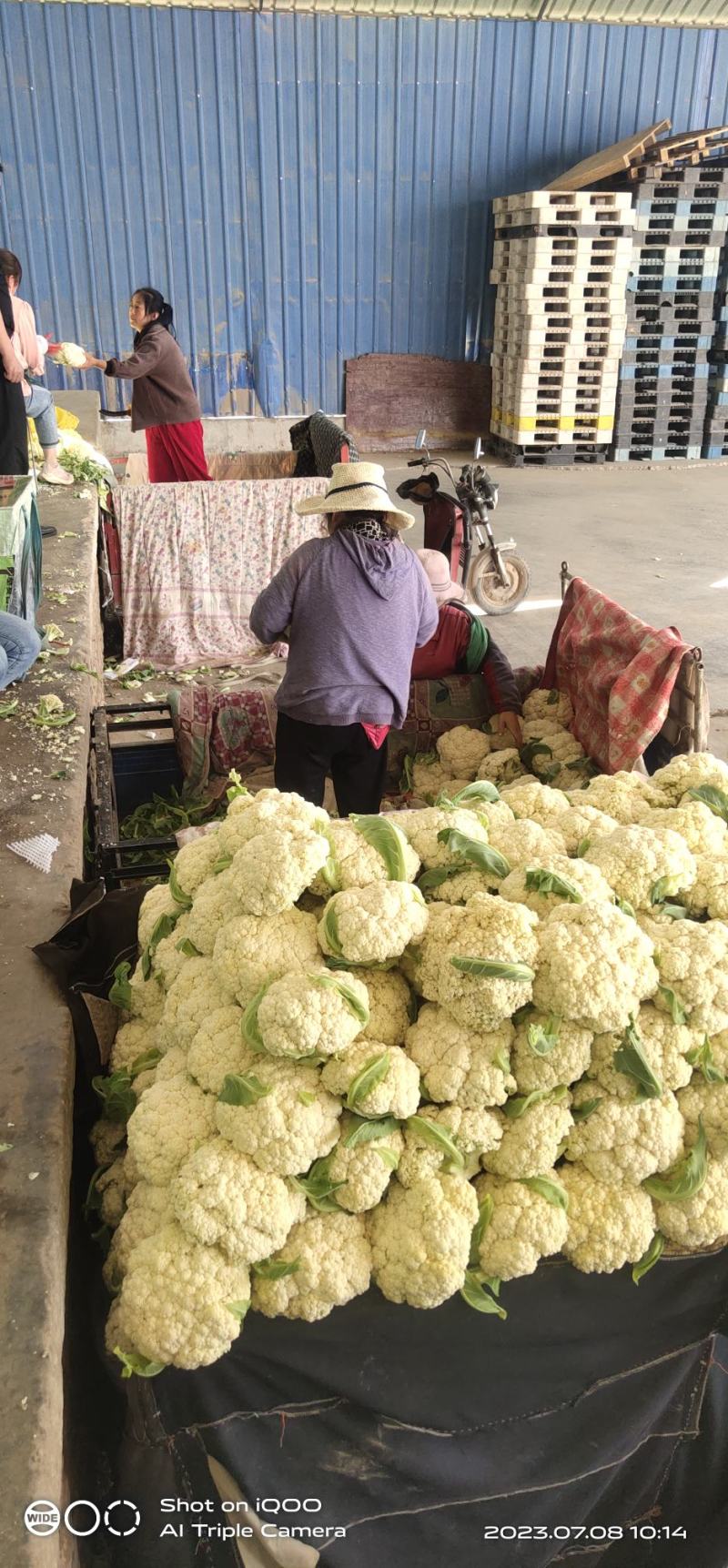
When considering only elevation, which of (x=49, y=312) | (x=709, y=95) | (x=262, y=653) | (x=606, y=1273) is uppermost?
(x=709, y=95)

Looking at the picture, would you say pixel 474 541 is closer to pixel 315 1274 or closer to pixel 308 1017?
pixel 308 1017

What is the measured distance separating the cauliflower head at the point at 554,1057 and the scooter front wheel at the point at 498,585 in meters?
6.22

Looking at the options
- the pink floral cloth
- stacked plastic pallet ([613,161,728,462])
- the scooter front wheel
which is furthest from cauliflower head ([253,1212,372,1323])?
stacked plastic pallet ([613,161,728,462])

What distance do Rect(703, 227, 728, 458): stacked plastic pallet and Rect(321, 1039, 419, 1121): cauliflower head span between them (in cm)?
1304

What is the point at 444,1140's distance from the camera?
1.71 m

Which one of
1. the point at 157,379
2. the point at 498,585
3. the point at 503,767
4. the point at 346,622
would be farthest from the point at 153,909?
the point at 157,379

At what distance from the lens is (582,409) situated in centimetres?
1267

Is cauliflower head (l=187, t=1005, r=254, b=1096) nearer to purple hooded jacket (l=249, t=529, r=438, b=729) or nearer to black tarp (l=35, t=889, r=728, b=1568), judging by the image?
black tarp (l=35, t=889, r=728, b=1568)

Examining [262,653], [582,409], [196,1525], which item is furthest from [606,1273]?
[582,409]

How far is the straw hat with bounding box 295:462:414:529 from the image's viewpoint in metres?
3.62

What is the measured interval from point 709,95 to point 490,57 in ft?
9.86

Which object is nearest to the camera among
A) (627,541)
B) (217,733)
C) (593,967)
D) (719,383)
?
(593,967)

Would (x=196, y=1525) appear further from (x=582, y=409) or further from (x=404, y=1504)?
(x=582, y=409)

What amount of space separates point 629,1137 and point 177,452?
23.5ft
